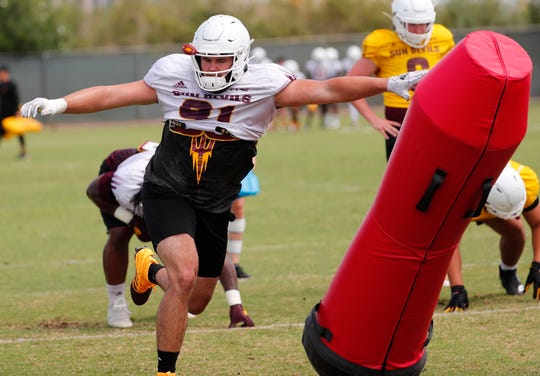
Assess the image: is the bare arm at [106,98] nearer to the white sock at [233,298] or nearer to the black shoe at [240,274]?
the white sock at [233,298]

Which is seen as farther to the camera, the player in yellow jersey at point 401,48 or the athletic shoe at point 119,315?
the player in yellow jersey at point 401,48

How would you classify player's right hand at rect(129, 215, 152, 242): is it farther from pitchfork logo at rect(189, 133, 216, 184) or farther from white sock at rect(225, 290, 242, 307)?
pitchfork logo at rect(189, 133, 216, 184)

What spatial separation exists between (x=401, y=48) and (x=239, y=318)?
2439 mm

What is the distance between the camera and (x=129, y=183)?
6.75m

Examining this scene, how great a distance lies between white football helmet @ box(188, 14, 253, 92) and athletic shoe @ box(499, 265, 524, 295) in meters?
3.07

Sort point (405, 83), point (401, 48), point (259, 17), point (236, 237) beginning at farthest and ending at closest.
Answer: point (259, 17) < point (236, 237) < point (401, 48) < point (405, 83)

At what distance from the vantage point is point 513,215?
280 inches

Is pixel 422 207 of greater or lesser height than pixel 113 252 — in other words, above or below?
above

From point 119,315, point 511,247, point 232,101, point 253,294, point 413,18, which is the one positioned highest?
point 232,101

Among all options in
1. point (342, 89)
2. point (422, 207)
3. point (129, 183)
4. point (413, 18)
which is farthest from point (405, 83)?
point (413, 18)

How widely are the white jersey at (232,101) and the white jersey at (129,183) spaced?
125 centimetres

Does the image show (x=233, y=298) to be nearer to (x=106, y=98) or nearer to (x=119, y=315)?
(x=119, y=315)

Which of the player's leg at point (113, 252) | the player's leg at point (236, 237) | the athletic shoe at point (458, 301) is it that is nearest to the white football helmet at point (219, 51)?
the player's leg at point (113, 252)

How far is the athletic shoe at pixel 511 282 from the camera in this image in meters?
7.52
